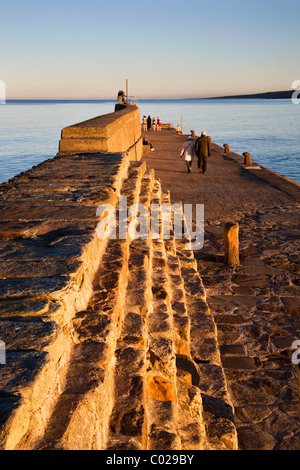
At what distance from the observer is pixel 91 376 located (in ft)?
6.63

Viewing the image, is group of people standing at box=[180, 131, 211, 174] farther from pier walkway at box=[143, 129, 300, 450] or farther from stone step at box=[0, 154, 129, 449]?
stone step at box=[0, 154, 129, 449]

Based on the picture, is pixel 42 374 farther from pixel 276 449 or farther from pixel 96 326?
pixel 276 449

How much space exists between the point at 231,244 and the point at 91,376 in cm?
505

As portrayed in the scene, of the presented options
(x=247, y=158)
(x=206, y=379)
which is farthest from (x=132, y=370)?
(x=247, y=158)

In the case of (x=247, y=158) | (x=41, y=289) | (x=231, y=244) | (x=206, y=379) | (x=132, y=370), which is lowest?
(x=206, y=379)

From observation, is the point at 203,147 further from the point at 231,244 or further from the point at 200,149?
the point at 231,244

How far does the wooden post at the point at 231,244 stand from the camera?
22.3 ft

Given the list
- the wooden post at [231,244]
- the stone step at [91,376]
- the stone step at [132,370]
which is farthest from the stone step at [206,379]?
the wooden post at [231,244]

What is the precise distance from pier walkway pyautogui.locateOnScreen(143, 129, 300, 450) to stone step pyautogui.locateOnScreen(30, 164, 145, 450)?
5.17ft

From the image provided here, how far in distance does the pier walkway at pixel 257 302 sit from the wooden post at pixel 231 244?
15cm

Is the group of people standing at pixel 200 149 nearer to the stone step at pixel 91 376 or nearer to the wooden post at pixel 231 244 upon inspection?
the wooden post at pixel 231 244

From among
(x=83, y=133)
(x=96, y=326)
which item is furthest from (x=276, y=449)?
(x=83, y=133)

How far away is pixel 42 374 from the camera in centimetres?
172
